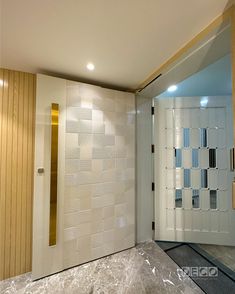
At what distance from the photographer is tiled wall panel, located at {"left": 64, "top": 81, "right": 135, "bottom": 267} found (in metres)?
1.60

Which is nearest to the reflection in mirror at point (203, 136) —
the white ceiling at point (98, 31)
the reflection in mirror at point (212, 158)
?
the reflection in mirror at point (212, 158)

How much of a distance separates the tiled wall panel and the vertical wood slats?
37cm

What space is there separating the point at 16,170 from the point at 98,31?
4.49 ft

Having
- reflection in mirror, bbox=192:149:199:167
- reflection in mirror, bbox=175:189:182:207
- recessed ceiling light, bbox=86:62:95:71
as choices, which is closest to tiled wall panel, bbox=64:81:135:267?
recessed ceiling light, bbox=86:62:95:71

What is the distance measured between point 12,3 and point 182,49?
1.13m

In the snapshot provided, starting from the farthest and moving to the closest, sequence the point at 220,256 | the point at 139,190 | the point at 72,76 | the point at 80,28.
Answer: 1. the point at 139,190
2. the point at 220,256
3. the point at 72,76
4. the point at 80,28

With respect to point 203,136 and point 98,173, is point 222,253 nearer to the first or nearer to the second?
point 203,136

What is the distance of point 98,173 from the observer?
5.69 ft

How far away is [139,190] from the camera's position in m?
2.06

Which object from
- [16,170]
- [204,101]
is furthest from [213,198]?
[16,170]

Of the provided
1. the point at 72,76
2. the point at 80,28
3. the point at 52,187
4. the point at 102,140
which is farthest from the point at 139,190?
the point at 80,28

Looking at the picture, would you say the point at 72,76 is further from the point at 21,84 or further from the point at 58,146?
the point at 58,146

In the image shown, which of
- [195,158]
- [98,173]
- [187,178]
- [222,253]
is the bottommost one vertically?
[222,253]

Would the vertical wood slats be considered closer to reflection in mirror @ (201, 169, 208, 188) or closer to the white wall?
the white wall
